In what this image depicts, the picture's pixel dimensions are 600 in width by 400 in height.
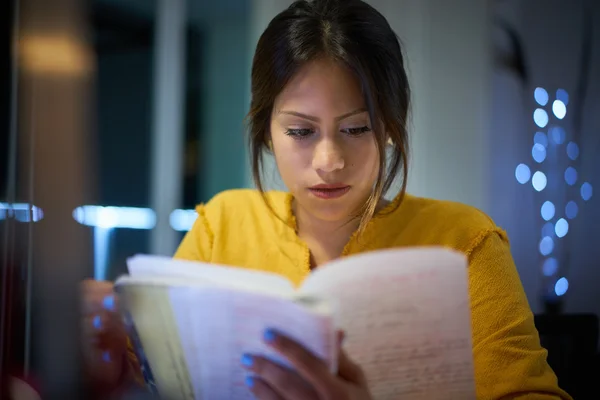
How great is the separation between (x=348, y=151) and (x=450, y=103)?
636 mm

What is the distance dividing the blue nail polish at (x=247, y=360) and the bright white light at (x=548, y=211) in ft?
3.13

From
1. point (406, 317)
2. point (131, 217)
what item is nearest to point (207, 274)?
point (406, 317)

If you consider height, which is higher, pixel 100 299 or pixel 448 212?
pixel 448 212

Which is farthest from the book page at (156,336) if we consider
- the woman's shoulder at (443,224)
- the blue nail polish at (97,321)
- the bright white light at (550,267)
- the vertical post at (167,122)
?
the vertical post at (167,122)

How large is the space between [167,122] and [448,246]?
2568 mm

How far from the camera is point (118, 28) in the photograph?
128 inches

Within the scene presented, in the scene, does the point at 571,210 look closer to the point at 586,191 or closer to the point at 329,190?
the point at 586,191

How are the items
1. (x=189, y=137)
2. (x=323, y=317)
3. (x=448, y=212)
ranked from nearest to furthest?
(x=323, y=317) < (x=448, y=212) < (x=189, y=137)

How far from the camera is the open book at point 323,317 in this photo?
478mm

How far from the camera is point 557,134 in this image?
1.25m

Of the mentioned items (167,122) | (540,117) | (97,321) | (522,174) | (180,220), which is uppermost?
(167,122)

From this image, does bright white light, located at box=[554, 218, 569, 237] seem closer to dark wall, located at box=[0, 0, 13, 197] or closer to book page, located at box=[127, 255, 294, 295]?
book page, located at box=[127, 255, 294, 295]

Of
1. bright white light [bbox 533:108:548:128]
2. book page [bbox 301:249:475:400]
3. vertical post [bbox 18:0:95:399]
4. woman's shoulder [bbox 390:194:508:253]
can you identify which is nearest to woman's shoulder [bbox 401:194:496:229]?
woman's shoulder [bbox 390:194:508:253]

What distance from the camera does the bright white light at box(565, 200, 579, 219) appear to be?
1.22 metres
